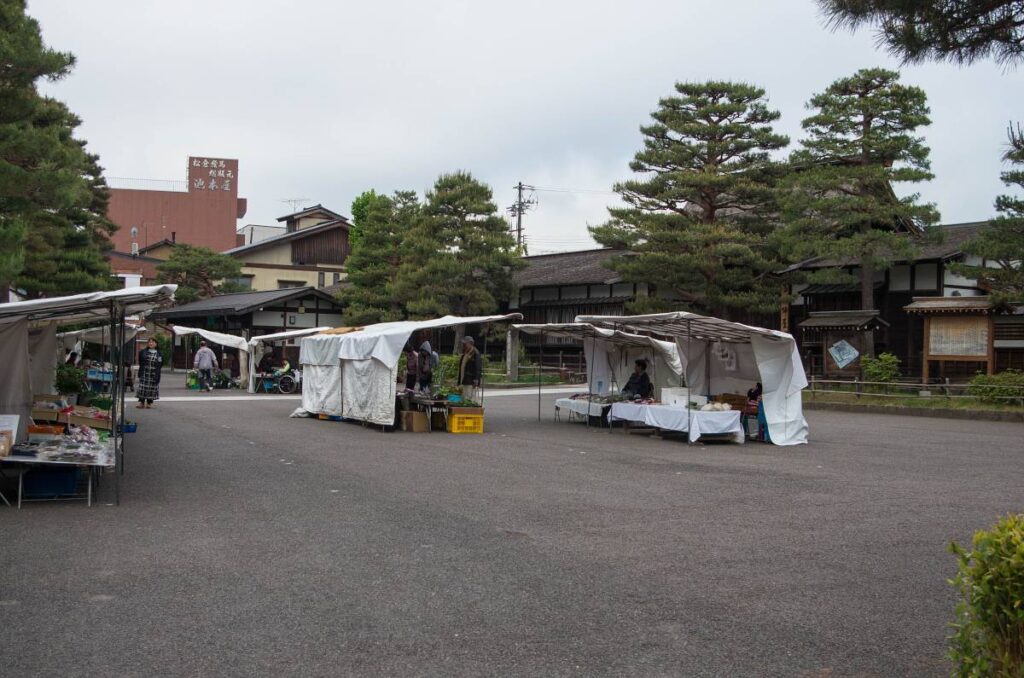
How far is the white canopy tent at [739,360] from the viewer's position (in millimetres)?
14883

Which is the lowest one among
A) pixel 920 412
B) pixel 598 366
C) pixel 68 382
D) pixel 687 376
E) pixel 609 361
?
pixel 920 412

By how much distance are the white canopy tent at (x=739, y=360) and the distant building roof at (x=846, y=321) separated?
7616 millimetres

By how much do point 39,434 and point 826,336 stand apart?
20.4 meters

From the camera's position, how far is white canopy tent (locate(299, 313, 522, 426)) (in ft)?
51.9

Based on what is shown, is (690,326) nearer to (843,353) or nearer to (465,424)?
(465,424)

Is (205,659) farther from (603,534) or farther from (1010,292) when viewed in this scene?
(1010,292)

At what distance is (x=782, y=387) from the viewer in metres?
15.1

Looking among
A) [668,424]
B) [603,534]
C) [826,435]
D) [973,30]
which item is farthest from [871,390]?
[973,30]

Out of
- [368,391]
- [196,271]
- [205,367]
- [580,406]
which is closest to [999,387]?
[580,406]

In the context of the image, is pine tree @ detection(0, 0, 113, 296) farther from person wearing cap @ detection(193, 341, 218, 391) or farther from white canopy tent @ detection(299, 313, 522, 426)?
person wearing cap @ detection(193, 341, 218, 391)

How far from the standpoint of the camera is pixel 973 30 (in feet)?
16.9

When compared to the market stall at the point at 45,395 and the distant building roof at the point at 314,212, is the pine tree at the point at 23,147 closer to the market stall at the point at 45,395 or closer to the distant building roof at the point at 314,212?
the market stall at the point at 45,395

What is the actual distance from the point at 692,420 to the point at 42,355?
10170mm

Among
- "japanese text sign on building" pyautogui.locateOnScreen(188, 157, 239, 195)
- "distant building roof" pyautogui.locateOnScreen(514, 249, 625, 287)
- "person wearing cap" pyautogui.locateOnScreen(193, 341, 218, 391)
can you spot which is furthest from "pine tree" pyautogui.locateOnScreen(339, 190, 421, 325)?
"japanese text sign on building" pyautogui.locateOnScreen(188, 157, 239, 195)
